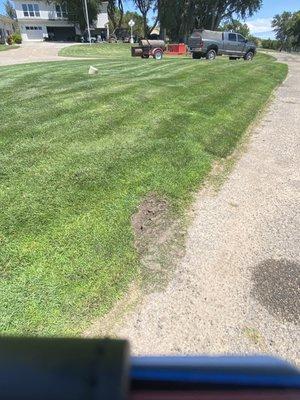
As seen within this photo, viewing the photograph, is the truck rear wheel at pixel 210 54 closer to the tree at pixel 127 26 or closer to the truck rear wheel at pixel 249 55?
the truck rear wheel at pixel 249 55

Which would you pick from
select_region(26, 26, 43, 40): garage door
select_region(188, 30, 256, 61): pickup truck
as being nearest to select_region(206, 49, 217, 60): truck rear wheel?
select_region(188, 30, 256, 61): pickup truck

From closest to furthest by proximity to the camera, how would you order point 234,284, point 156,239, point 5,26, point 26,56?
point 234,284 → point 156,239 → point 26,56 → point 5,26

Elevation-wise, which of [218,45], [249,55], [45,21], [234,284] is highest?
[45,21]

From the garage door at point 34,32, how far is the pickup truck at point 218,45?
1873 inches

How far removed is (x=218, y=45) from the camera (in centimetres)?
2558

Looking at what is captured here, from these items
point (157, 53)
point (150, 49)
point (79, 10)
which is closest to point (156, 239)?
point (157, 53)

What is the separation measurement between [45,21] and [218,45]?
1892 inches

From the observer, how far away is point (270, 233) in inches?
176

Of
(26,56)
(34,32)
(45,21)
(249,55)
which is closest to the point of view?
(249,55)

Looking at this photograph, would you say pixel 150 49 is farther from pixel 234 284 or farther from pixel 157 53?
pixel 234 284

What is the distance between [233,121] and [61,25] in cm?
6381

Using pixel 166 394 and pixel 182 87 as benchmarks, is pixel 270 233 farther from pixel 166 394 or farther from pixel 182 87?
pixel 182 87

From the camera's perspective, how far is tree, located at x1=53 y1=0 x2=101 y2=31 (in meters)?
53.0

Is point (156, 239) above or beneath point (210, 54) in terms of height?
above
